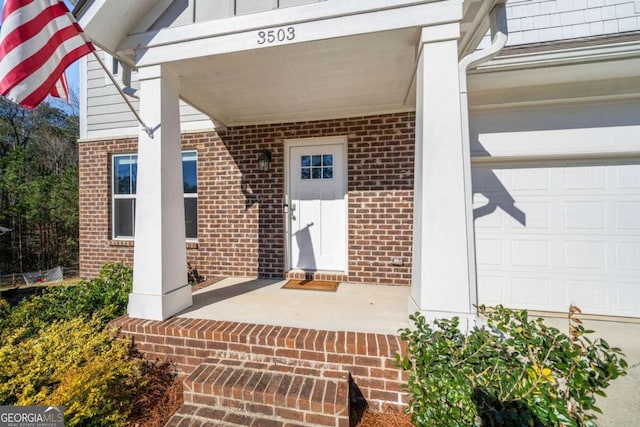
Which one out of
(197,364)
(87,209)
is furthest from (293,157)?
(87,209)

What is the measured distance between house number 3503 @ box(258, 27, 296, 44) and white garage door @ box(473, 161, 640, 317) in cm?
270

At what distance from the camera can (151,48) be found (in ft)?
8.56

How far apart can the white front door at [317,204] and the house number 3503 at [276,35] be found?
189 cm

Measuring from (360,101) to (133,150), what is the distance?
424 centimetres

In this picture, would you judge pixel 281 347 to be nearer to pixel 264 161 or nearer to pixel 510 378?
pixel 510 378

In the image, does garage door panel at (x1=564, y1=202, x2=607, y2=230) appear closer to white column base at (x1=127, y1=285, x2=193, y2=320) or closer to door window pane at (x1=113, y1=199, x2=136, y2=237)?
white column base at (x1=127, y1=285, x2=193, y2=320)

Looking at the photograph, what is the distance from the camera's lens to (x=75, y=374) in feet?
6.60

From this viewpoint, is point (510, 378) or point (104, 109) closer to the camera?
point (510, 378)

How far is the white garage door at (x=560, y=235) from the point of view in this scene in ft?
10.1

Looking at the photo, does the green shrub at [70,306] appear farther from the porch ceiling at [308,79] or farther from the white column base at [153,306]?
the porch ceiling at [308,79]

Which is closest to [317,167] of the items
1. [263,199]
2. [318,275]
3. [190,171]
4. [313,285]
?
[263,199]

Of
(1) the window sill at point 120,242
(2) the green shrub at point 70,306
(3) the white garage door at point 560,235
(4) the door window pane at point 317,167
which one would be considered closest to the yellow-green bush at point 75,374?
(2) the green shrub at point 70,306

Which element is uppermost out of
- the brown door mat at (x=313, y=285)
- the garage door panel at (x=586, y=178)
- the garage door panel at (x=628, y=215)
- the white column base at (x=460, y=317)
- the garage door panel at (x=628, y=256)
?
the garage door panel at (x=586, y=178)

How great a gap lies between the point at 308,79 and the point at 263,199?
2.01 meters
